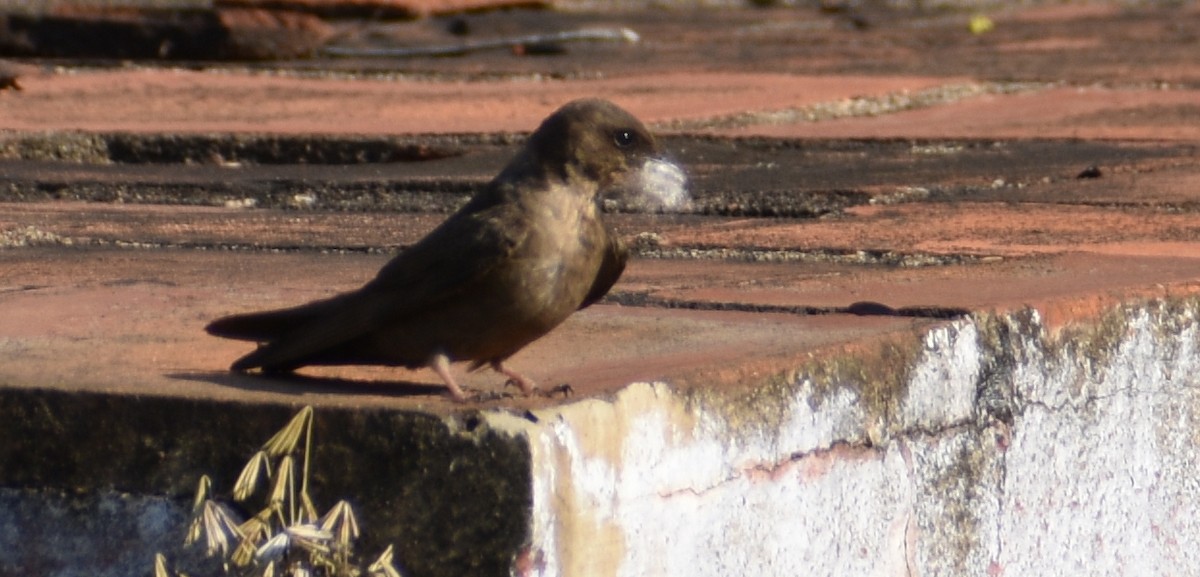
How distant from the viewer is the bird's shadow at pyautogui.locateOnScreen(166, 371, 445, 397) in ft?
6.18

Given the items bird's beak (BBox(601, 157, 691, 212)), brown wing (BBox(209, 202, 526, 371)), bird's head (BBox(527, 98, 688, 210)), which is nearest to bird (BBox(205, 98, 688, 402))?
brown wing (BBox(209, 202, 526, 371))

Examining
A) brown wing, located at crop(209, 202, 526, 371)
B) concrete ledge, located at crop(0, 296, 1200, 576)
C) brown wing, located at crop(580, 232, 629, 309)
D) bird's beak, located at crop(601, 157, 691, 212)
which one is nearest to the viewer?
concrete ledge, located at crop(0, 296, 1200, 576)

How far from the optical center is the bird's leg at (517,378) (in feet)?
6.15

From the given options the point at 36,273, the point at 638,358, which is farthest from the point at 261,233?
the point at 638,358

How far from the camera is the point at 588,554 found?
178 centimetres

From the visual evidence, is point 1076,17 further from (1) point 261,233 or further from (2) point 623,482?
(2) point 623,482

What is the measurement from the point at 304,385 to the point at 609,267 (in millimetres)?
372

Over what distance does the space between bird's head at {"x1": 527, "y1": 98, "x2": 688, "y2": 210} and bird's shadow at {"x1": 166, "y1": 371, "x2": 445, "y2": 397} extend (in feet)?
1.11

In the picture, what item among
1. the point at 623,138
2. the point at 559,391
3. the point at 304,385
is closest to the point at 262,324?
the point at 304,385

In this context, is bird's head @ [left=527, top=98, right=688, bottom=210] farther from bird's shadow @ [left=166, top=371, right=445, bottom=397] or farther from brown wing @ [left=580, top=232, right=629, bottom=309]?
bird's shadow @ [left=166, top=371, right=445, bottom=397]

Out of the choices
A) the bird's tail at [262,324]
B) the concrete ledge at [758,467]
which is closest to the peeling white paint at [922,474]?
the concrete ledge at [758,467]

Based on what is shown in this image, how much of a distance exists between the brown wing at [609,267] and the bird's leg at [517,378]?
122 millimetres

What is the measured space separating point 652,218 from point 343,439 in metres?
1.69

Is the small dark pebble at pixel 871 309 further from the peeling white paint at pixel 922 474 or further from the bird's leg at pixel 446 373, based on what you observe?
the bird's leg at pixel 446 373
